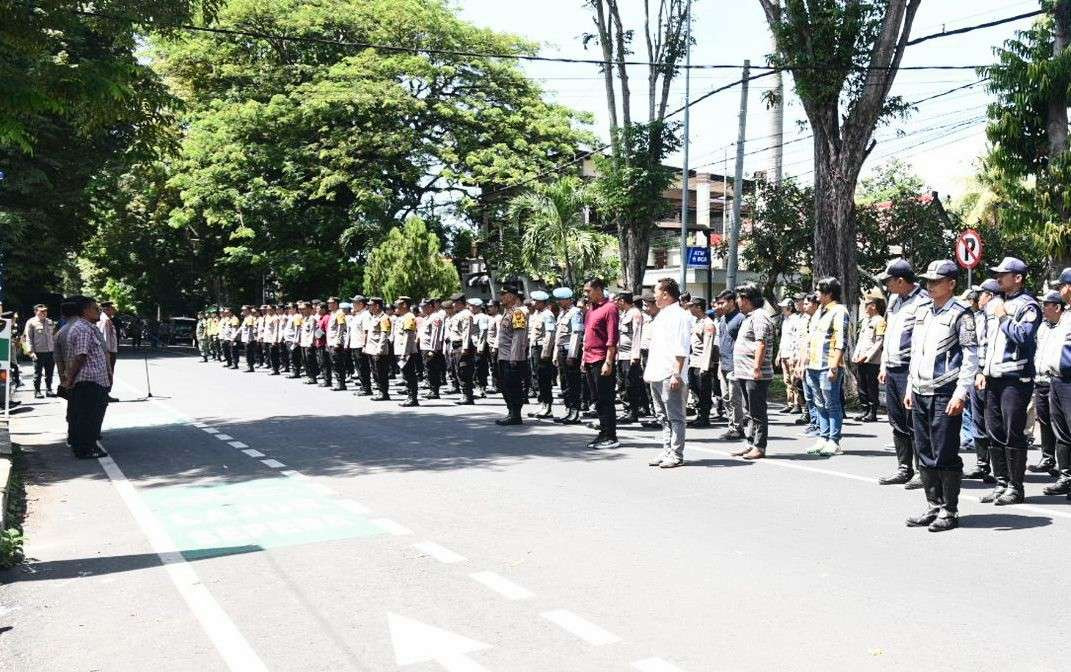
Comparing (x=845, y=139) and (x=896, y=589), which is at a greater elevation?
(x=845, y=139)

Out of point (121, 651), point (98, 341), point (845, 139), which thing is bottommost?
point (121, 651)

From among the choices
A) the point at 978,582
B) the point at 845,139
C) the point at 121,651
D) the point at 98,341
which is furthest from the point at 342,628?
the point at 845,139

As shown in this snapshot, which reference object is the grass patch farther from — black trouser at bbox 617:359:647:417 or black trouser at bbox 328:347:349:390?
black trouser at bbox 328:347:349:390

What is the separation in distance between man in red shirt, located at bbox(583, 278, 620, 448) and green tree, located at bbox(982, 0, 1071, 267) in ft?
33.9

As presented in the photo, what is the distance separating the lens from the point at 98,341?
42.0 ft

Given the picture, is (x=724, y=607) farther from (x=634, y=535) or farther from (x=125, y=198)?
(x=125, y=198)

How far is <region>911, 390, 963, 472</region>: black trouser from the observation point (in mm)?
7672

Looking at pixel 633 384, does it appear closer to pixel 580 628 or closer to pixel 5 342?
pixel 5 342

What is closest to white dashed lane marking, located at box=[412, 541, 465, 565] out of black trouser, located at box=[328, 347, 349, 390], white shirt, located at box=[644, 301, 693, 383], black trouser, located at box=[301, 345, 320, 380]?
white shirt, located at box=[644, 301, 693, 383]

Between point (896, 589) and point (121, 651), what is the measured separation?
4.22 metres

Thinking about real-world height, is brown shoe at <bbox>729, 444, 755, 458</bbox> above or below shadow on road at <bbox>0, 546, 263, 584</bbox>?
above

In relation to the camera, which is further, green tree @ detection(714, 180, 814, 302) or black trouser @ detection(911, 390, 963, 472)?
green tree @ detection(714, 180, 814, 302)

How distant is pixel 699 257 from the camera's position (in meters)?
24.0

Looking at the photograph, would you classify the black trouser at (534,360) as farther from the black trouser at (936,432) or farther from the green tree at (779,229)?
the black trouser at (936,432)
